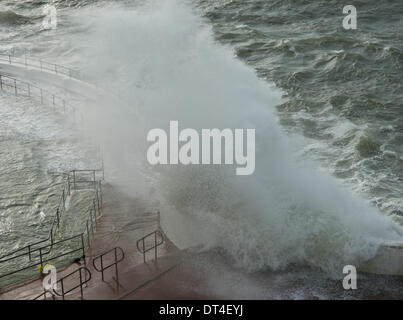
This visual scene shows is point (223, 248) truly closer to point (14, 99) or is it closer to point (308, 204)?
point (308, 204)

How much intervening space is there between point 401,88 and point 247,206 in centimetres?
1408

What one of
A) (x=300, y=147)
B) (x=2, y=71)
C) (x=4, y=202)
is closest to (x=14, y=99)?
(x=2, y=71)

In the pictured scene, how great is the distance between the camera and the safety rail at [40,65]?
3017 centimetres

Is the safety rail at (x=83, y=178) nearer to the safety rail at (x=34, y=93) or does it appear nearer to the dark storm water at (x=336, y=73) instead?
the safety rail at (x=34, y=93)

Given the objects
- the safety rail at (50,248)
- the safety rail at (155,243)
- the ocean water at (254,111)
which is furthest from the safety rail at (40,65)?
the safety rail at (155,243)

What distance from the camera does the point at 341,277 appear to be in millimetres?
15609

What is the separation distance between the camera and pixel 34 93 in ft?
91.9

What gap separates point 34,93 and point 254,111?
10.6m

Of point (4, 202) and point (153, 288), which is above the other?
point (4, 202)

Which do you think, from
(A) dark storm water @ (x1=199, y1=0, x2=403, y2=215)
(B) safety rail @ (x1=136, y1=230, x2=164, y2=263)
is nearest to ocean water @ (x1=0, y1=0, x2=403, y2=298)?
(A) dark storm water @ (x1=199, y1=0, x2=403, y2=215)

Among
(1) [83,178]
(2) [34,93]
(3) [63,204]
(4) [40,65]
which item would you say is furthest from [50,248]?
(4) [40,65]

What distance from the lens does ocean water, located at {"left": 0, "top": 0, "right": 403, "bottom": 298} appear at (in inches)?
681

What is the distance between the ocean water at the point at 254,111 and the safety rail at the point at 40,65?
1.03 meters

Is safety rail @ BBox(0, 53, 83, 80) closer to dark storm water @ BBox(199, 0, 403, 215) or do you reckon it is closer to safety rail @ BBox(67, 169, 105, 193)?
dark storm water @ BBox(199, 0, 403, 215)
